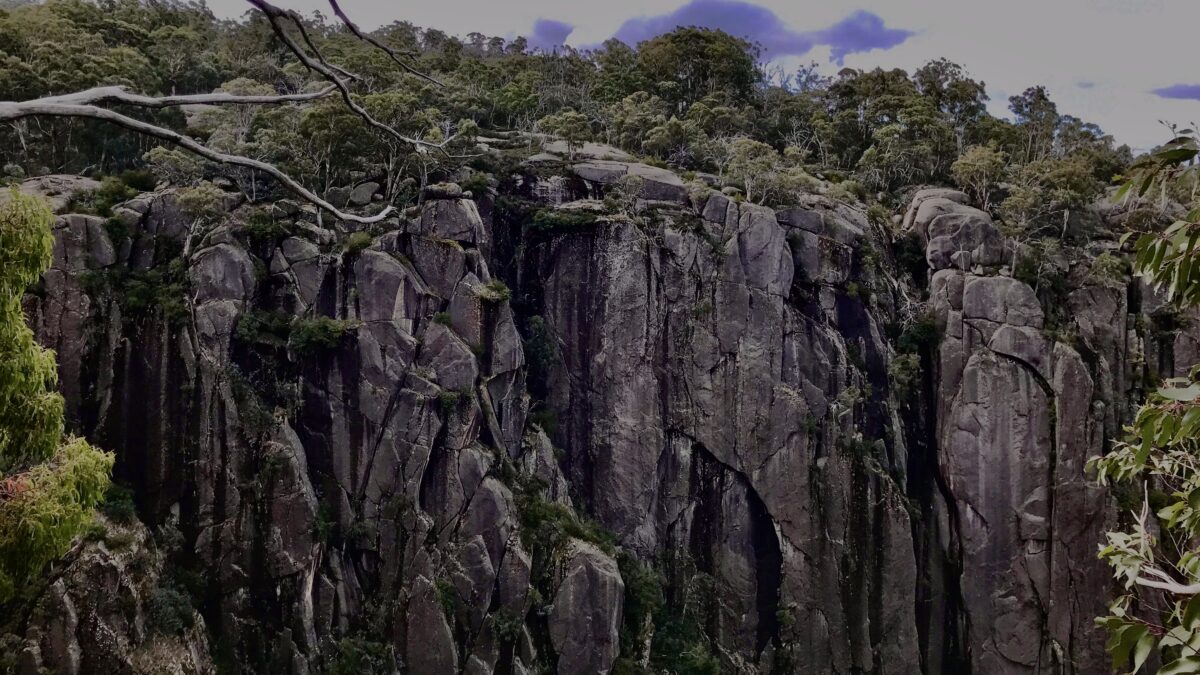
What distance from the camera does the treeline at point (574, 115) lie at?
22797 millimetres

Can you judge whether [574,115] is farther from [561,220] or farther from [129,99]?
[129,99]

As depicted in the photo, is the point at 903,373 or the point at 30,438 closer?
the point at 30,438

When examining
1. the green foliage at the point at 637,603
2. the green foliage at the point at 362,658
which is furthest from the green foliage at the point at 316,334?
the green foliage at the point at 637,603

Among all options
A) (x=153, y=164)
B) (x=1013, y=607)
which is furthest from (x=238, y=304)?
(x=1013, y=607)

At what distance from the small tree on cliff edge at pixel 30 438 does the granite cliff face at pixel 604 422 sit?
41.3 ft

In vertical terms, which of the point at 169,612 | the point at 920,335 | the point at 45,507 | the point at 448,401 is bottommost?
the point at 169,612

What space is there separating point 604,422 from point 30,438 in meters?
18.4

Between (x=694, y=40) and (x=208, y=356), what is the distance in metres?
33.8

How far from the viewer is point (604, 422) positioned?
23.5 m

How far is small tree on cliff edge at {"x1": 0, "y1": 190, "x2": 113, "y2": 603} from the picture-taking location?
5215 millimetres

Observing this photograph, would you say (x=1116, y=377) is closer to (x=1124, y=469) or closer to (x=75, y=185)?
(x=1124, y=469)

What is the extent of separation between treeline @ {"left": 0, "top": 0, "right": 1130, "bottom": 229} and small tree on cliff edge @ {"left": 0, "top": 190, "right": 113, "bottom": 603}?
35.9ft

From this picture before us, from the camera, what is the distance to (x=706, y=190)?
80.9ft

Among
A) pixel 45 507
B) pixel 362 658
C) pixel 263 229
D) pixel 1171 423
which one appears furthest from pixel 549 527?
pixel 1171 423
